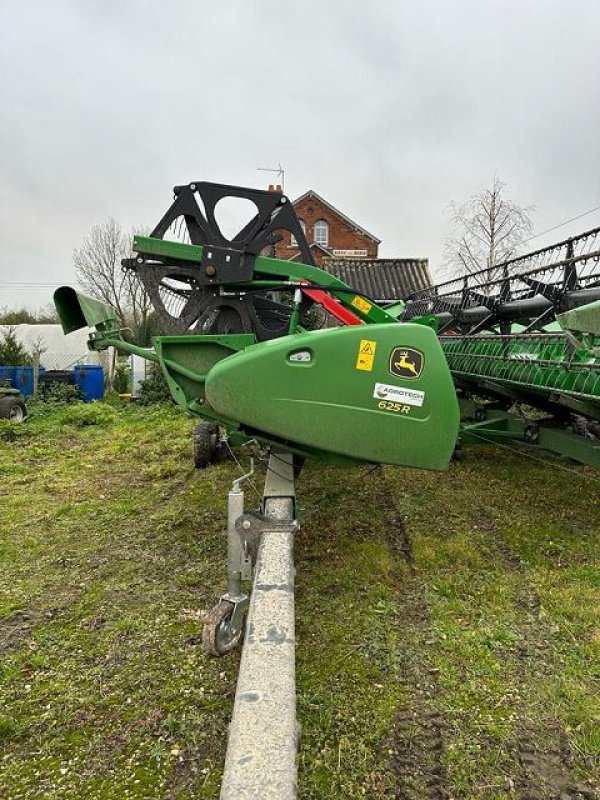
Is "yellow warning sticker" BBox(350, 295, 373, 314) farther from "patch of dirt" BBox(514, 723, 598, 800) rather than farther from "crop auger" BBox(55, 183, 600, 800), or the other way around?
"patch of dirt" BBox(514, 723, 598, 800)

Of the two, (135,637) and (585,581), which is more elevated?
(585,581)

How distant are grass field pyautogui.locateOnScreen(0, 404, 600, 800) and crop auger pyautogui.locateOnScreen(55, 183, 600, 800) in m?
0.46

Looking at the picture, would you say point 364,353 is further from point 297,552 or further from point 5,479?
point 5,479

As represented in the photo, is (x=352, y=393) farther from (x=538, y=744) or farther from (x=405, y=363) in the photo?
(x=538, y=744)

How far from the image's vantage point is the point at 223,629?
8.36 feet

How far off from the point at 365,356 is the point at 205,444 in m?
3.90

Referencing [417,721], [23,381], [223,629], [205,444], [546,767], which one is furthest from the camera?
[23,381]

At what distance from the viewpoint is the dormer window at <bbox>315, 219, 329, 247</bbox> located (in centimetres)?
3369

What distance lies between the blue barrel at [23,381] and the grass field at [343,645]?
33.9 feet

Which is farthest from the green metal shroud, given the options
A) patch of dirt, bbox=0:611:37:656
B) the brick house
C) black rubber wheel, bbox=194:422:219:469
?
the brick house

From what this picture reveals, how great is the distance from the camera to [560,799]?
1.93 metres

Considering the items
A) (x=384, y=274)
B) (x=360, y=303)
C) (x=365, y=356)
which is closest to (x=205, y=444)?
(x=360, y=303)

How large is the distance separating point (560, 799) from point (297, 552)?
230 centimetres

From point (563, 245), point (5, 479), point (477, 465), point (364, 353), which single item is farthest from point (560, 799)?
point (5, 479)
